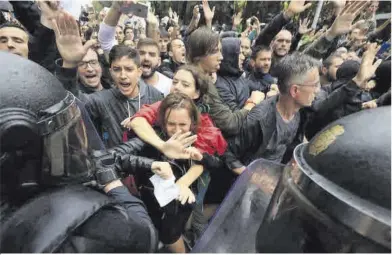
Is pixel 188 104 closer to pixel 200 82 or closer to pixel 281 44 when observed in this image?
pixel 200 82

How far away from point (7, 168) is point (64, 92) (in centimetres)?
32

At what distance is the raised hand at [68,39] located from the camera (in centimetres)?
182

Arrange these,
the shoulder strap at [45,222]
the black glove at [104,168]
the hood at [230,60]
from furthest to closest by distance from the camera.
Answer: the hood at [230,60] < the black glove at [104,168] < the shoulder strap at [45,222]

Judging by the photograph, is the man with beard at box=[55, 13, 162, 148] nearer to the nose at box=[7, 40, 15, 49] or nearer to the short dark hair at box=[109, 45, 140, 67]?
the short dark hair at box=[109, 45, 140, 67]

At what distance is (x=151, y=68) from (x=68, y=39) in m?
1.47

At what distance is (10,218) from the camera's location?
100cm

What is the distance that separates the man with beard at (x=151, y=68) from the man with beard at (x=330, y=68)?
2228mm

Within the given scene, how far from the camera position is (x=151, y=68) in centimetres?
334

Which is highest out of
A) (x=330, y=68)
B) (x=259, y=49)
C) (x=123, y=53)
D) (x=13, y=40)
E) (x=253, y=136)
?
(x=13, y=40)

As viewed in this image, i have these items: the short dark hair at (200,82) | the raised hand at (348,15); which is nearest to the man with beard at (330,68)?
the raised hand at (348,15)

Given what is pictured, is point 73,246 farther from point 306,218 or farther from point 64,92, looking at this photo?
point 306,218

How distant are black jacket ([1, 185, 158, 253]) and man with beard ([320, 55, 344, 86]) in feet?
12.7

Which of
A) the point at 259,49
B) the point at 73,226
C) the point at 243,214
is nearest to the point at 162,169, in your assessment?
the point at 243,214

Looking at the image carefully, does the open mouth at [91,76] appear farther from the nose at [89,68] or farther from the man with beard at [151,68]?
the man with beard at [151,68]
